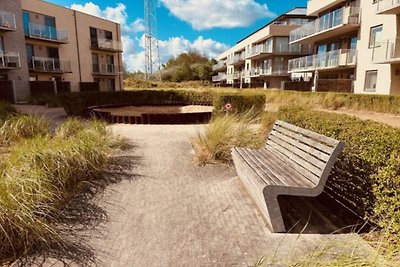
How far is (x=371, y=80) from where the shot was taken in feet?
68.9

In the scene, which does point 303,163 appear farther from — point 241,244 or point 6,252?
point 6,252

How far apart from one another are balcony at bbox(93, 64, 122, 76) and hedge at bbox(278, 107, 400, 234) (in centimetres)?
3331

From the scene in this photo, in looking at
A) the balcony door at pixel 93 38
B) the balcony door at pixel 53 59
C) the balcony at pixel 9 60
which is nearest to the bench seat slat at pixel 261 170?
the balcony at pixel 9 60

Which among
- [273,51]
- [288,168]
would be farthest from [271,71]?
[288,168]

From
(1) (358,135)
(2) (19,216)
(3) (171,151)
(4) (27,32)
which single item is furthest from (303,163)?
(4) (27,32)

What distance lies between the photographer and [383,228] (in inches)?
122

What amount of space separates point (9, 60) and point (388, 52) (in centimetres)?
2736

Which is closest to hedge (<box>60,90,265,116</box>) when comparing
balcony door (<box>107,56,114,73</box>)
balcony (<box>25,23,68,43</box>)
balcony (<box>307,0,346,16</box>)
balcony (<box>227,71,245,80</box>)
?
balcony (<box>25,23,68,43</box>)

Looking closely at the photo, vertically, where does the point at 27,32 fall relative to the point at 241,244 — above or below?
above

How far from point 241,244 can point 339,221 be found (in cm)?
152

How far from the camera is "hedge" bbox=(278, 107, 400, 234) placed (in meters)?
2.93

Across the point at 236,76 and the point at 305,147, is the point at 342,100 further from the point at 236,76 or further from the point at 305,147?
the point at 236,76

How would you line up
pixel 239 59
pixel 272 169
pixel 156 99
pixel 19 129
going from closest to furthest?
pixel 272 169
pixel 19 129
pixel 156 99
pixel 239 59

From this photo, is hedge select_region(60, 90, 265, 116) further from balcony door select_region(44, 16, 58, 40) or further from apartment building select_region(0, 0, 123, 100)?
balcony door select_region(44, 16, 58, 40)
